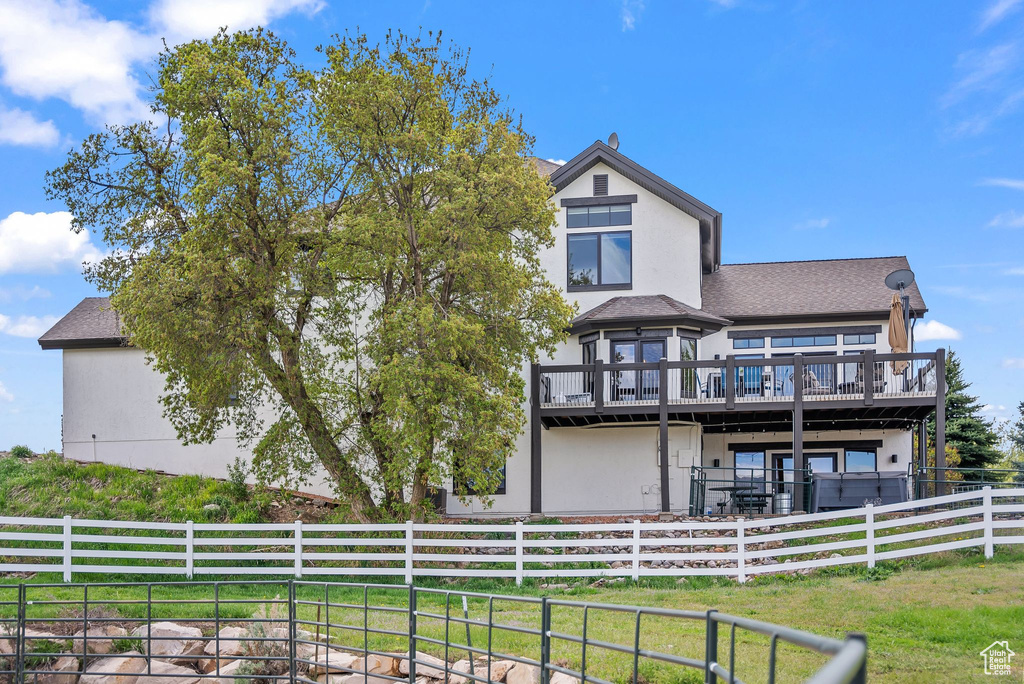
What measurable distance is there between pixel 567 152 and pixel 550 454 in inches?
360

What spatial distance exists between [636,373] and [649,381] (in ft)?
1.27

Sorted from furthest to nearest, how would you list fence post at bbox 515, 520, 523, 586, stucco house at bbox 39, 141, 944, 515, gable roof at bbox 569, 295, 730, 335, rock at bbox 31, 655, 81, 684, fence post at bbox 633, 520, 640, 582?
1. gable roof at bbox 569, 295, 730, 335
2. stucco house at bbox 39, 141, 944, 515
3. fence post at bbox 515, 520, 523, 586
4. fence post at bbox 633, 520, 640, 582
5. rock at bbox 31, 655, 81, 684

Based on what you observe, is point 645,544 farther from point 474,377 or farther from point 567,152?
point 567,152

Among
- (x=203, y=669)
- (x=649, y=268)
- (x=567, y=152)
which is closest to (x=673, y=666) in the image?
(x=203, y=669)

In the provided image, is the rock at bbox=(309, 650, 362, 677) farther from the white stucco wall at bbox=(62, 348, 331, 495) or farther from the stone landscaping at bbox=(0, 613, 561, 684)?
the white stucco wall at bbox=(62, 348, 331, 495)

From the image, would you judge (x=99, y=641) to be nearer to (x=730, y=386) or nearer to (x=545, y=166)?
(x=730, y=386)

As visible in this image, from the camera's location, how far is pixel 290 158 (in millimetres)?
19141

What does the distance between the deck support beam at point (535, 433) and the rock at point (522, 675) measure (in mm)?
13218

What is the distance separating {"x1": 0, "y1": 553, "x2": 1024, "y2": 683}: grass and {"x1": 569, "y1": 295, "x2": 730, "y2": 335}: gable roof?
8.58 metres

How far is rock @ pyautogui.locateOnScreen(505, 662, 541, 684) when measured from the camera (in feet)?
32.9

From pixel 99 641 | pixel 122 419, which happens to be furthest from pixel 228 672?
pixel 122 419

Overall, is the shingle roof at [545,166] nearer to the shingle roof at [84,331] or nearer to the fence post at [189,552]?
the shingle roof at [84,331]

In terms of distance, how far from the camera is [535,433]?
2373 cm

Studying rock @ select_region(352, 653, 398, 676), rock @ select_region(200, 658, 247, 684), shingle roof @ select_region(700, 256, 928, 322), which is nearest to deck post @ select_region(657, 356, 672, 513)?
shingle roof @ select_region(700, 256, 928, 322)
